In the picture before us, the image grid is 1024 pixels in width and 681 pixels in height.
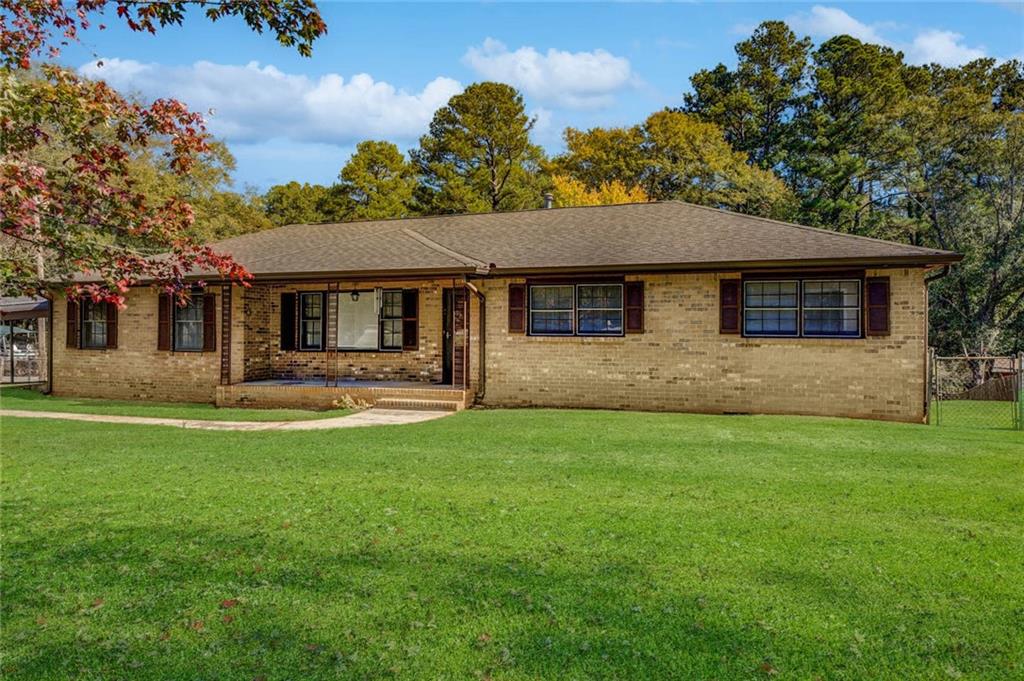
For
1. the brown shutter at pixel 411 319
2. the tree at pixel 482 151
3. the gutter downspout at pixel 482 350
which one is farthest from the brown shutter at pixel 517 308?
the tree at pixel 482 151

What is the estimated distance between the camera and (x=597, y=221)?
18.3 meters

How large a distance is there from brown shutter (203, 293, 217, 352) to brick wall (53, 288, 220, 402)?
0.12 metres

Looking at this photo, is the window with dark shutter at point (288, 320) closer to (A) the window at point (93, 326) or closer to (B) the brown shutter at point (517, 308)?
(A) the window at point (93, 326)

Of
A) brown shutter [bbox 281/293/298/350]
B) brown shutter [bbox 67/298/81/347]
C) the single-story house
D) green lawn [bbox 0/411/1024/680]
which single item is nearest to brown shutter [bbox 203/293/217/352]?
the single-story house

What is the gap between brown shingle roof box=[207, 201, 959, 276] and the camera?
13758 mm

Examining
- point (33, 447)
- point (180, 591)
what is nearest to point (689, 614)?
point (180, 591)

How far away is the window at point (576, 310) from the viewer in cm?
1499

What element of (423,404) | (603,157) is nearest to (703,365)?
(423,404)

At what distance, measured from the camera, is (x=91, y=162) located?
435cm

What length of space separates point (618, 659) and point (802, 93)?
43.8m

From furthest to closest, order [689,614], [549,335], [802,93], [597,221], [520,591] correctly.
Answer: [802,93], [597,221], [549,335], [520,591], [689,614]

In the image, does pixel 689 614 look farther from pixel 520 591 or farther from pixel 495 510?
pixel 495 510

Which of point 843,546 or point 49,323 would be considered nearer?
point 843,546

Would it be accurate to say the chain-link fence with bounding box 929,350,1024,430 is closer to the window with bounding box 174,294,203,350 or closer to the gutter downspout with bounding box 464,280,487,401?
the gutter downspout with bounding box 464,280,487,401
